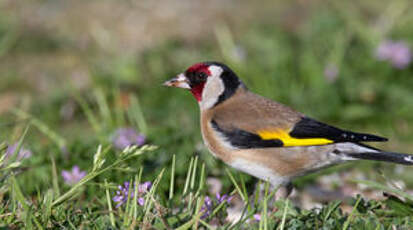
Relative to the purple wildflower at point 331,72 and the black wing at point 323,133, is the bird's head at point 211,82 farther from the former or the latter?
the purple wildflower at point 331,72

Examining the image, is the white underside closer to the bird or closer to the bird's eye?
the bird

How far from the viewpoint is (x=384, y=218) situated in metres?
3.44

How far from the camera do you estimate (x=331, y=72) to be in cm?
652

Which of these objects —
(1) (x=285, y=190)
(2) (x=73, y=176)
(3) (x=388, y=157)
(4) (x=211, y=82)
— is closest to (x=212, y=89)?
(4) (x=211, y=82)

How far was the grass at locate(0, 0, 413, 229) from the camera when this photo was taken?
3363 mm

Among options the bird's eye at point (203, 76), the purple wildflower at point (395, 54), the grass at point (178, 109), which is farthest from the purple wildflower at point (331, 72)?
the bird's eye at point (203, 76)

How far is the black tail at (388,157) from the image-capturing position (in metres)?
3.72

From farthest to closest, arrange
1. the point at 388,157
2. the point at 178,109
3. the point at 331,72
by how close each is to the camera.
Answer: the point at 331,72
the point at 178,109
the point at 388,157

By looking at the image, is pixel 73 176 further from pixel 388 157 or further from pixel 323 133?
pixel 388 157

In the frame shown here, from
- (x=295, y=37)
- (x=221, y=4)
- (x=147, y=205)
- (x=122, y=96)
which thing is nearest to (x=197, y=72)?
(x=147, y=205)

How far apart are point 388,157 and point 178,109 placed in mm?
2912

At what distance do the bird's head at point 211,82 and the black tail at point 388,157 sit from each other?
3.58ft

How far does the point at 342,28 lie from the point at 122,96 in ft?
9.11

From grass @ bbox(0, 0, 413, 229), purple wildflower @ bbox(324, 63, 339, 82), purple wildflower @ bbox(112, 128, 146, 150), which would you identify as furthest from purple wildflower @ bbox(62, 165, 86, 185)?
purple wildflower @ bbox(324, 63, 339, 82)
